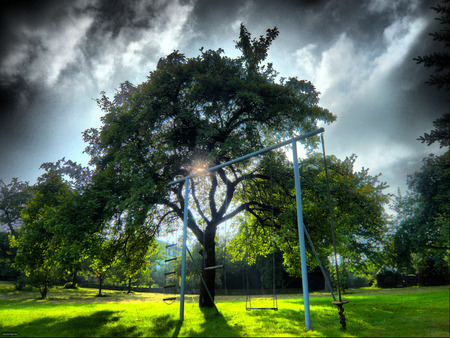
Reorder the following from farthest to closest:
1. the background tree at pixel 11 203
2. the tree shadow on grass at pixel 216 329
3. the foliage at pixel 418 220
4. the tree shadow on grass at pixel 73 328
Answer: the background tree at pixel 11 203
the foliage at pixel 418 220
the tree shadow on grass at pixel 73 328
the tree shadow on grass at pixel 216 329

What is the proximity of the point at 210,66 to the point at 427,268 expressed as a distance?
14114 millimetres

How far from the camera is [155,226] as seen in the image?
15.2 meters

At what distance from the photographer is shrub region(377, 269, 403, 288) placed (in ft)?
97.2

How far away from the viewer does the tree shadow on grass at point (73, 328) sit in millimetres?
8444

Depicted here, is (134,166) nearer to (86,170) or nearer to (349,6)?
(86,170)

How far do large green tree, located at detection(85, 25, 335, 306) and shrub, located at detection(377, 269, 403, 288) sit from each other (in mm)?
25494

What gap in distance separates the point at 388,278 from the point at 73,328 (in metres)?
33.0

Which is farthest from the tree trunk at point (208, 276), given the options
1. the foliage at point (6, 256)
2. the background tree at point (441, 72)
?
the foliage at point (6, 256)

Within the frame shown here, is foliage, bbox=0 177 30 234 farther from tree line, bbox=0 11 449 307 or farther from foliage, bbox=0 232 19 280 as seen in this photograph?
tree line, bbox=0 11 449 307

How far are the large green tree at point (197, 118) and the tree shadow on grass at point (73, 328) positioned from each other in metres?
4.86

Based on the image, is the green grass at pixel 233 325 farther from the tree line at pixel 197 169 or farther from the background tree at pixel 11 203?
the background tree at pixel 11 203

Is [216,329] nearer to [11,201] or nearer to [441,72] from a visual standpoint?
[441,72]

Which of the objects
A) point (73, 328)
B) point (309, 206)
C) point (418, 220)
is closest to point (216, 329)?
point (73, 328)

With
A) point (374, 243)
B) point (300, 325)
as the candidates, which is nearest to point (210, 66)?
point (300, 325)
